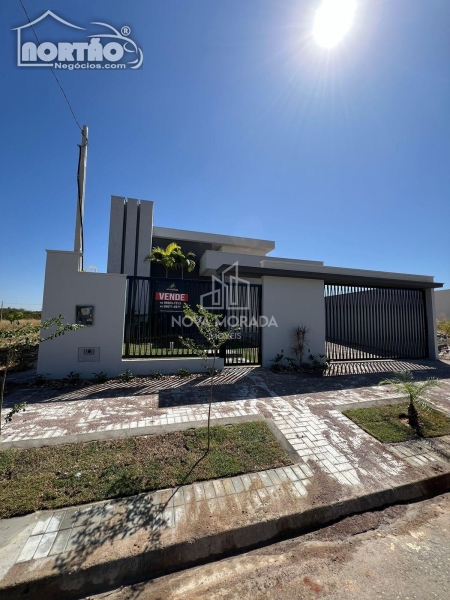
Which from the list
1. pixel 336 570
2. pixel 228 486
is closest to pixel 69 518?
pixel 228 486

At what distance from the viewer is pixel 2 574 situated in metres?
1.83

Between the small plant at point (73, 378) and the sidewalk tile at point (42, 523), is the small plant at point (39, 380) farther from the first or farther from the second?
the sidewalk tile at point (42, 523)

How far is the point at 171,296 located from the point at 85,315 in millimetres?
2284

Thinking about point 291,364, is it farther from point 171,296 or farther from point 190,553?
point 190,553

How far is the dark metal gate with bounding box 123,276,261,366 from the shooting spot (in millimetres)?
6867

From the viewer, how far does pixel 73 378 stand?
610 centimetres

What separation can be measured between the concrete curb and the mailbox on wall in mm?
5212

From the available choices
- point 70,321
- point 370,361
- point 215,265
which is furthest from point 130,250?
point 370,361

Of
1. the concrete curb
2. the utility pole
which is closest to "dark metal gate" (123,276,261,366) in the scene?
the utility pole

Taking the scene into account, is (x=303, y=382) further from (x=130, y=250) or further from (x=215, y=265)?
(x=130, y=250)

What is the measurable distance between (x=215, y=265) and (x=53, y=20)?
1446 cm

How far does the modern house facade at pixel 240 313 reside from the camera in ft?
20.7

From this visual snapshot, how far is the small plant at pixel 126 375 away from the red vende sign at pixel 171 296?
7.05ft

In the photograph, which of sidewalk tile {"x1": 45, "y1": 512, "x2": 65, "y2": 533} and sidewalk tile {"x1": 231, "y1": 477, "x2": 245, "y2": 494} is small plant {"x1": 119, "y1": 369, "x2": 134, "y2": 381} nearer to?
sidewalk tile {"x1": 45, "y1": 512, "x2": 65, "y2": 533}
